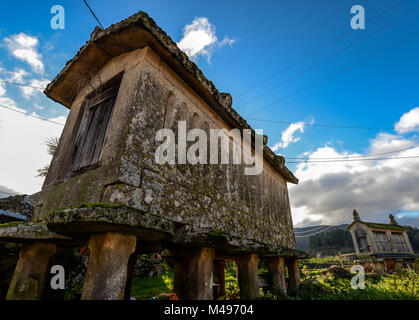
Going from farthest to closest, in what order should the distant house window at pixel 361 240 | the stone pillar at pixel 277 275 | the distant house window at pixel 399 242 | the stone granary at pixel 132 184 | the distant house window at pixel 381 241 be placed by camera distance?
the distant house window at pixel 399 242 → the distant house window at pixel 361 240 → the distant house window at pixel 381 241 → the stone pillar at pixel 277 275 → the stone granary at pixel 132 184

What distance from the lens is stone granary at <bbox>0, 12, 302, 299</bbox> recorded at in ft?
6.24

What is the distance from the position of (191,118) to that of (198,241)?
203 cm

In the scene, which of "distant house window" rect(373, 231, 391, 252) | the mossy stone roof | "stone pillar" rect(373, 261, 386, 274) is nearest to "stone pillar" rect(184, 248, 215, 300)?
the mossy stone roof

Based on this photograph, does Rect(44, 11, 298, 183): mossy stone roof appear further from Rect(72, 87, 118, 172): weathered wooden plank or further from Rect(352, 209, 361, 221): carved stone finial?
Rect(352, 209, 361, 221): carved stone finial

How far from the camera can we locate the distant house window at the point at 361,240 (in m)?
22.6

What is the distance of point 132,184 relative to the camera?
2318 millimetres

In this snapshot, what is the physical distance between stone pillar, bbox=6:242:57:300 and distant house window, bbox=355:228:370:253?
27.7m

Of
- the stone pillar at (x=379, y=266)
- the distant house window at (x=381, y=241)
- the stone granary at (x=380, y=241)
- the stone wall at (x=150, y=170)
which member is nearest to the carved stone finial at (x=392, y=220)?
the stone granary at (x=380, y=241)

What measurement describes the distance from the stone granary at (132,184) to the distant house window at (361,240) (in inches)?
933

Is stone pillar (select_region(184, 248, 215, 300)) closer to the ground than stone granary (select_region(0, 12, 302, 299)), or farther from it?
closer to the ground

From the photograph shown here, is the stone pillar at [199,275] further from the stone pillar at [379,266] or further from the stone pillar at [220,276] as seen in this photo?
the stone pillar at [379,266]

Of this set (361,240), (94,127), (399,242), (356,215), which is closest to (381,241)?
(361,240)

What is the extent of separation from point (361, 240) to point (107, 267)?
93.4 ft
